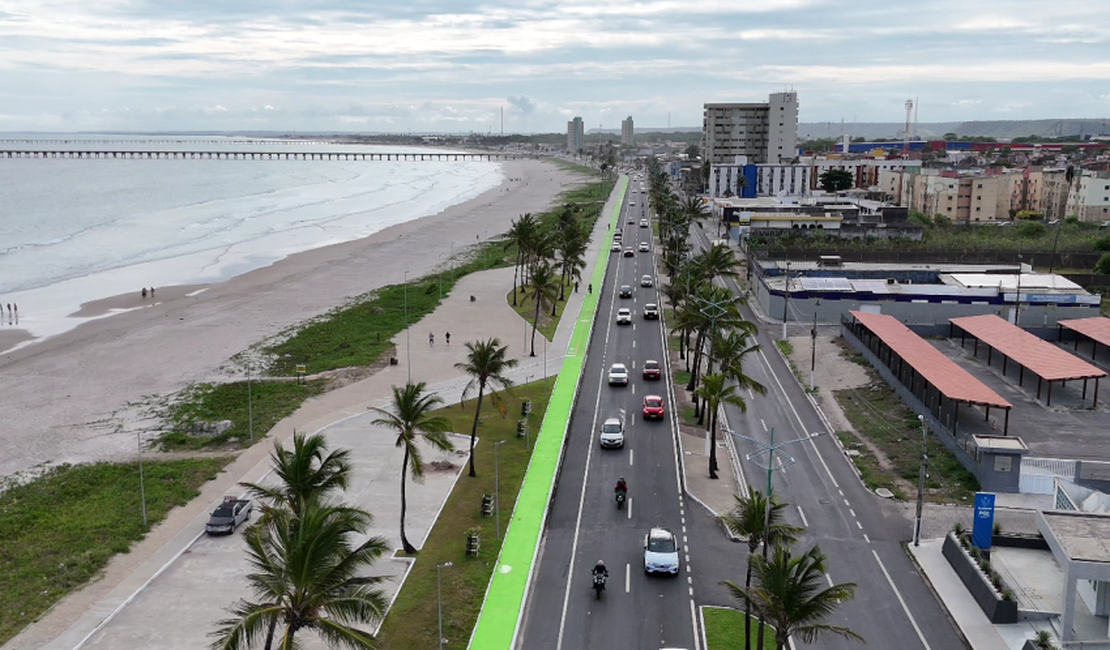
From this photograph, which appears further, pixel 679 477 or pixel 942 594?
pixel 679 477

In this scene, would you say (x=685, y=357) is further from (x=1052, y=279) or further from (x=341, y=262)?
(x=341, y=262)

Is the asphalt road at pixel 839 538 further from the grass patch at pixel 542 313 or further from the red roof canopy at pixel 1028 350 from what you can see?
the grass patch at pixel 542 313

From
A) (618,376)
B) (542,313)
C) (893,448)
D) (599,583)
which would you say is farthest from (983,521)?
(542,313)

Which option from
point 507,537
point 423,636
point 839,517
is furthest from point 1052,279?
point 423,636

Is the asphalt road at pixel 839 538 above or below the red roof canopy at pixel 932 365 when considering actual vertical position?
below

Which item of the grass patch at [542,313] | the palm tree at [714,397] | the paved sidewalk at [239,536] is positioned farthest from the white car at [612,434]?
the grass patch at [542,313]

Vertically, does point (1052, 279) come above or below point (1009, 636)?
above

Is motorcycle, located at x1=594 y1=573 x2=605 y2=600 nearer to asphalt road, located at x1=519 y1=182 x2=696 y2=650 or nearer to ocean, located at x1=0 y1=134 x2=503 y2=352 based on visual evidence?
asphalt road, located at x1=519 y1=182 x2=696 y2=650

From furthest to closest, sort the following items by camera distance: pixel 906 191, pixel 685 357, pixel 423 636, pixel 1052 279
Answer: pixel 906 191 < pixel 1052 279 < pixel 685 357 < pixel 423 636
